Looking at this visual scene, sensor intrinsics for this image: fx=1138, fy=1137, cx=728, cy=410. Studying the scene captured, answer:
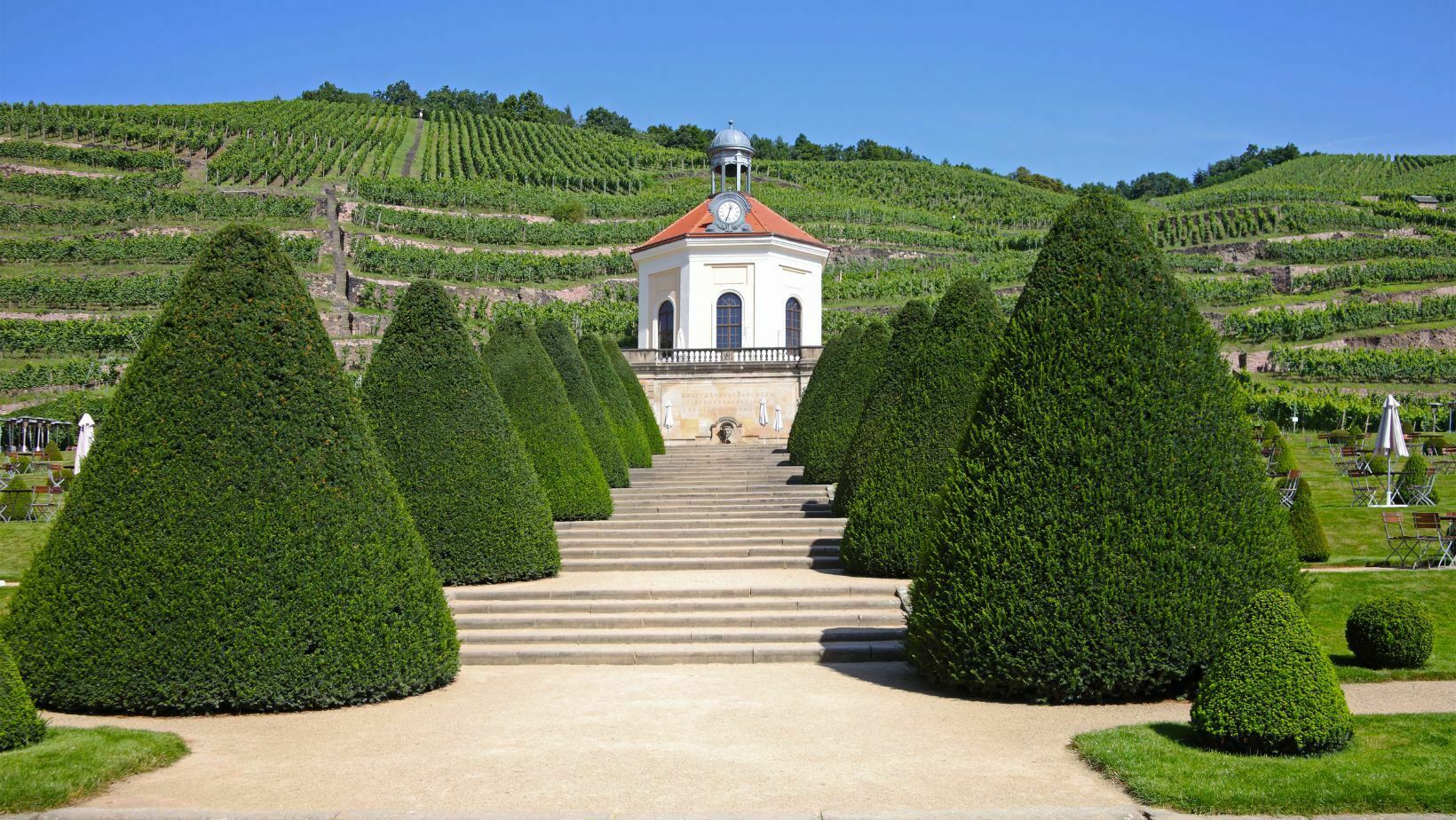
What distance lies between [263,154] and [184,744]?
82.3 metres

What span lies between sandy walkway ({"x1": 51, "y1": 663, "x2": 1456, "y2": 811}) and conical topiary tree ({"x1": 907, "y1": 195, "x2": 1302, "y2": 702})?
0.50 m

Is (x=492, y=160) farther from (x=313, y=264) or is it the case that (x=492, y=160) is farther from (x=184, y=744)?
(x=184, y=744)

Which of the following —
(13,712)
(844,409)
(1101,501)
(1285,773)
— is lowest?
(1285,773)

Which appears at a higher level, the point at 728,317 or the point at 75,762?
the point at 728,317

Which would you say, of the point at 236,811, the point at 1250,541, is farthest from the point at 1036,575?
the point at 236,811

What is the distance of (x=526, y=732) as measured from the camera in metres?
8.91

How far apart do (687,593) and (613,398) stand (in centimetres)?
1359

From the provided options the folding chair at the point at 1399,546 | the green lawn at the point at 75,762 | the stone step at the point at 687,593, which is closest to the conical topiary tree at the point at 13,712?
the green lawn at the point at 75,762

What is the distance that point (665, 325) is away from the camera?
45.5m

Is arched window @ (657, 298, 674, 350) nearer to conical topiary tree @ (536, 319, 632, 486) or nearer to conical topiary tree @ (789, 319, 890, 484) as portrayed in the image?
conical topiary tree @ (536, 319, 632, 486)

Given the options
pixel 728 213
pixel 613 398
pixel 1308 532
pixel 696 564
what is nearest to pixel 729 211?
pixel 728 213

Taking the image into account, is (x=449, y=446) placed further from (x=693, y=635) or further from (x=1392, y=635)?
(x=1392, y=635)

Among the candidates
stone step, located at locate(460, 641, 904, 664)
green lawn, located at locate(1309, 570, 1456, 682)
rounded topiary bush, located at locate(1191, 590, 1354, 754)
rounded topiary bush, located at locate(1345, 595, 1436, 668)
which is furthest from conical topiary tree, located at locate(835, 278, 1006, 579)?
rounded topiary bush, located at locate(1191, 590, 1354, 754)

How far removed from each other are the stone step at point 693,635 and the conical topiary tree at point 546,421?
6154 millimetres
